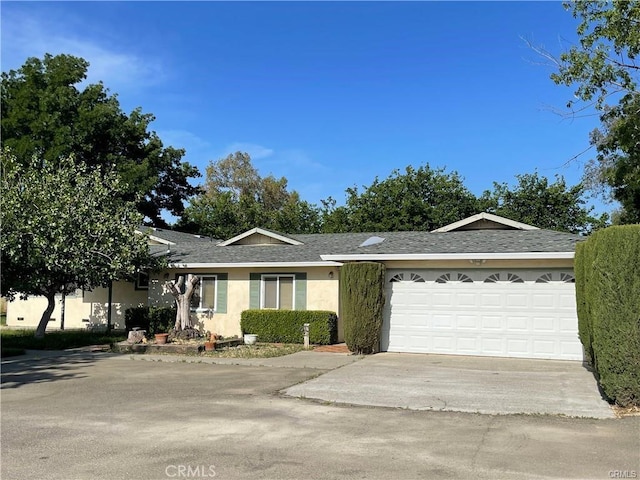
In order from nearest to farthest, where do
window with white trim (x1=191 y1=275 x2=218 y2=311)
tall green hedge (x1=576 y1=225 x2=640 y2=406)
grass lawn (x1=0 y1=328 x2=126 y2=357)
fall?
tall green hedge (x1=576 y1=225 x2=640 y2=406)
grass lawn (x1=0 y1=328 x2=126 y2=357)
window with white trim (x1=191 y1=275 x2=218 y2=311)

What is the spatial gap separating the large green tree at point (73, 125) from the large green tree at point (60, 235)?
10876 mm

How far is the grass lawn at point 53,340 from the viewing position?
1688 cm

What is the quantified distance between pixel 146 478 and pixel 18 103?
30.9 m

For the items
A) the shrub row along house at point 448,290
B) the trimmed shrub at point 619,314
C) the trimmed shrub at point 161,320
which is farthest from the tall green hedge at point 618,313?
the trimmed shrub at point 161,320

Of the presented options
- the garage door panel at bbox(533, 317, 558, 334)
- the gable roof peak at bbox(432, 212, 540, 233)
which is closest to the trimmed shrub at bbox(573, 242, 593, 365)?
the garage door panel at bbox(533, 317, 558, 334)

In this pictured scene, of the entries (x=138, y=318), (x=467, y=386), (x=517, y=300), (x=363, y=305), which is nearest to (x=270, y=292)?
(x=138, y=318)

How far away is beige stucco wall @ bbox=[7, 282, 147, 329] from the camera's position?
22.3 m

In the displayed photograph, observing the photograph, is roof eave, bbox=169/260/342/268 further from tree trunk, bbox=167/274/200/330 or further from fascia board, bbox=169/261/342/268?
tree trunk, bbox=167/274/200/330

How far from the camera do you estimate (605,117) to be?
706 inches

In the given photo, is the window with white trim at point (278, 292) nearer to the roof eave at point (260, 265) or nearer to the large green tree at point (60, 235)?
the roof eave at point (260, 265)

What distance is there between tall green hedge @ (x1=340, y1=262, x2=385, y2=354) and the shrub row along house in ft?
2.04

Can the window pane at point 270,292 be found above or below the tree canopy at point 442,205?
below

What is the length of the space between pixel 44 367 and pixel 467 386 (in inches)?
367

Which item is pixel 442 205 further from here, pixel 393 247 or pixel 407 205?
pixel 393 247
